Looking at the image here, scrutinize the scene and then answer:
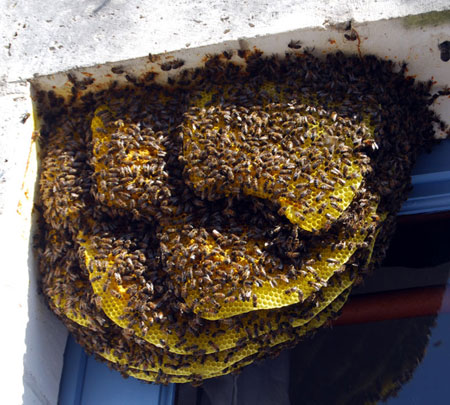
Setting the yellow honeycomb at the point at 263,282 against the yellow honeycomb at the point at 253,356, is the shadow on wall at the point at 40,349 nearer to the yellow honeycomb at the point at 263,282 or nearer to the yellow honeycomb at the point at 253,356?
the yellow honeycomb at the point at 253,356

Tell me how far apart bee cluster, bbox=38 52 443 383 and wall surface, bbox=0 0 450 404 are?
24cm

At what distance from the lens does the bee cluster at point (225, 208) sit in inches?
139

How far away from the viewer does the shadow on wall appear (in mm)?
3953

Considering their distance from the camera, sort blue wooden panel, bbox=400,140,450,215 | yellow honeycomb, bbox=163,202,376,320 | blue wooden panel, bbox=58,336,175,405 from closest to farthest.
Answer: yellow honeycomb, bbox=163,202,376,320 → blue wooden panel, bbox=58,336,175,405 → blue wooden panel, bbox=400,140,450,215

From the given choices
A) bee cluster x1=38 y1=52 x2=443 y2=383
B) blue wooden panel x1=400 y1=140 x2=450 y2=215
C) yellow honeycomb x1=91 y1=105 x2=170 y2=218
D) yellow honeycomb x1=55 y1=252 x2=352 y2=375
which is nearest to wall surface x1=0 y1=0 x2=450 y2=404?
bee cluster x1=38 y1=52 x2=443 y2=383

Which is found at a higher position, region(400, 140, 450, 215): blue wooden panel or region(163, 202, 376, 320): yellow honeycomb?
region(400, 140, 450, 215): blue wooden panel

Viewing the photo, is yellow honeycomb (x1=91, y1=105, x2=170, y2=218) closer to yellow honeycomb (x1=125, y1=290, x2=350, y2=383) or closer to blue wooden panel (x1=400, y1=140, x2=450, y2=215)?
yellow honeycomb (x1=125, y1=290, x2=350, y2=383)

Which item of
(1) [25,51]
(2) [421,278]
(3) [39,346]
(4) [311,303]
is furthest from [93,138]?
(2) [421,278]

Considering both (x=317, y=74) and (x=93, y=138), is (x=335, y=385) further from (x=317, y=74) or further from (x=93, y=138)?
(x=93, y=138)

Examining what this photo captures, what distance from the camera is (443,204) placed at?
4.50 m

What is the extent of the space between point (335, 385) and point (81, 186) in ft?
10.3

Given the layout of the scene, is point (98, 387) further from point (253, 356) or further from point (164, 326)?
point (253, 356)

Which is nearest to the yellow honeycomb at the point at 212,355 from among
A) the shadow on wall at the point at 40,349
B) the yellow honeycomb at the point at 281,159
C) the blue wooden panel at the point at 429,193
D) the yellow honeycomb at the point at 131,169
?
the shadow on wall at the point at 40,349

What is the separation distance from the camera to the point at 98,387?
4324mm
